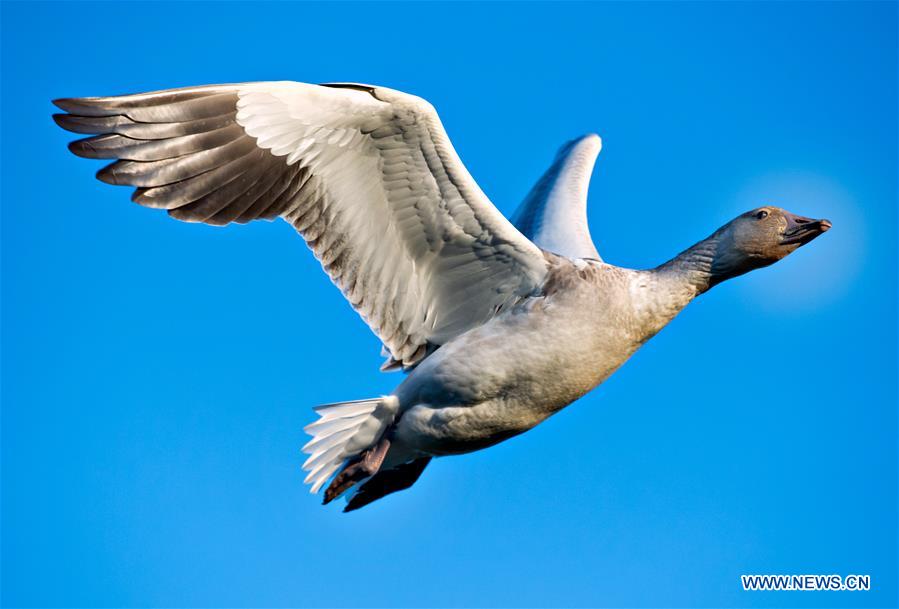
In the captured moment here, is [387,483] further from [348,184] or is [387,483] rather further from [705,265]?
[705,265]

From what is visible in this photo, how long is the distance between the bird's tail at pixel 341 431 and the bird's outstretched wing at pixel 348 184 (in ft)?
1.33

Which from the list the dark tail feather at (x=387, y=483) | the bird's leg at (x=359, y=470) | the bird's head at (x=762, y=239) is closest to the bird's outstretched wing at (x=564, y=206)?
the bird's head at (x=762, y=239)

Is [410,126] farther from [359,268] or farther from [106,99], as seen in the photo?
[106,99]

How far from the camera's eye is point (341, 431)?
8.58m

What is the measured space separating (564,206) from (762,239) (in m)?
2.79


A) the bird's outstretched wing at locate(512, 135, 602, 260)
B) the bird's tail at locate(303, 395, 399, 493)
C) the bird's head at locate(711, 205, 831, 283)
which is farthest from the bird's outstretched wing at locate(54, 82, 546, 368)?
the bird's outstretched wing at locate(512, 135, 602, 260)

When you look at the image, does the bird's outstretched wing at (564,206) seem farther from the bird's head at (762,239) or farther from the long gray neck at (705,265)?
the bird's head at (762,239)

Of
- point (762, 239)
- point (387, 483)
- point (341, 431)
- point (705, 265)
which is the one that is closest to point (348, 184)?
point (341, 431)

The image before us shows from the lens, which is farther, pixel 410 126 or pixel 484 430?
pixel 484 430

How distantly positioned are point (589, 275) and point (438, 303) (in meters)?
1.13

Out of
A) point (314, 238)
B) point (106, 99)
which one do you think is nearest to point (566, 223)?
point (314, 238)

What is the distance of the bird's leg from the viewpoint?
27.5 feet

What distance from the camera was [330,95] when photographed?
751 centimetres

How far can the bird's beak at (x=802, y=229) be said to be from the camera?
8172 millimetres
